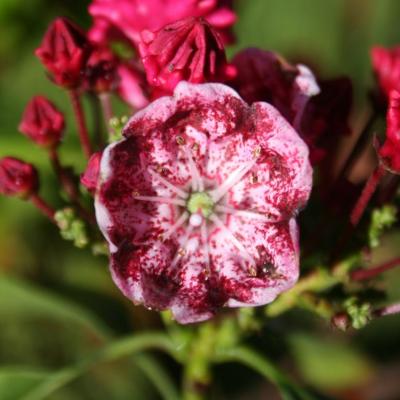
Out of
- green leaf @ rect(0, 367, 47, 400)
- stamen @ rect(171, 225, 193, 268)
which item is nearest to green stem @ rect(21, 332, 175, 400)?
green leaf @ rect(0, 367, 47, 400)

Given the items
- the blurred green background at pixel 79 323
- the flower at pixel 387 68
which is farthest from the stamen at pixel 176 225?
the blurred green background at pixel 79 323

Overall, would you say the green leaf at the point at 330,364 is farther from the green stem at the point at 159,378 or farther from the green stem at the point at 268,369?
the green stem at the point at 268,369

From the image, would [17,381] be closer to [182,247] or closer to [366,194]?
[182,247]

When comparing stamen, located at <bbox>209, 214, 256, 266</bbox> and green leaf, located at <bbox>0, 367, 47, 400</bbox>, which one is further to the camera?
green leaf, located at <bbox>0, 367, 47, 400</bbox>

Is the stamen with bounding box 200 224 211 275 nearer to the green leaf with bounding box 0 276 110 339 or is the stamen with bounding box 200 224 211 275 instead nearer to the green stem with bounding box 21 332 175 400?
the green stem with bounding box 21 332 175 400

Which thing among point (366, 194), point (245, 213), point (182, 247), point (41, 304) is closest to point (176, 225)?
point (182, 247)

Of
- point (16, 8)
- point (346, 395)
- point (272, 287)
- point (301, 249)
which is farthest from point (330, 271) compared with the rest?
point (16, 8)

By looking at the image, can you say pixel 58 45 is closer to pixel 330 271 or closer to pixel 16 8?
pixel 330 271

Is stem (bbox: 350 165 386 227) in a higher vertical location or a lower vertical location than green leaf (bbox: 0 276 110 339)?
higher
